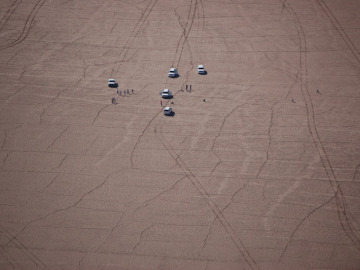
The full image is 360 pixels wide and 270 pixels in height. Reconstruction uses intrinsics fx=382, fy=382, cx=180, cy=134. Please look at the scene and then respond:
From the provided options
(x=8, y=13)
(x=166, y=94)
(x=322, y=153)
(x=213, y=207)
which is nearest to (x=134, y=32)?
(x=166, y=94)

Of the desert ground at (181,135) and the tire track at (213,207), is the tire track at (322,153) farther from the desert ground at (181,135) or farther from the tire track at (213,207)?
the tire track at (213,207)

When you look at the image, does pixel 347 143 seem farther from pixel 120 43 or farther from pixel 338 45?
pixel 120 43

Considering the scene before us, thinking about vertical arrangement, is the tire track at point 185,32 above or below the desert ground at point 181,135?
above

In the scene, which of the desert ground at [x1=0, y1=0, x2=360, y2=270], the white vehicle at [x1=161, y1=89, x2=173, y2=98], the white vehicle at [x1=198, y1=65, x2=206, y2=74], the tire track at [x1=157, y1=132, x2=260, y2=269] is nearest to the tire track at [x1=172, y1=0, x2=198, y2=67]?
the desert ground at [x1=0, y1=0, x2=360, y2=270]

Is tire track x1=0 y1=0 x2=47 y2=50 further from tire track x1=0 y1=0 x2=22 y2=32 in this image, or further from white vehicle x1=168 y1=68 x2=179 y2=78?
white vehicle x1=168 y1=68 x2=179 y2=78

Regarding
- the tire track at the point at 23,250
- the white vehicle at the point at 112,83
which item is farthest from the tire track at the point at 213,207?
the tire track at the point at 23,250

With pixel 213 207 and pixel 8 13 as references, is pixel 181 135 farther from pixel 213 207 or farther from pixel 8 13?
pixel 8 13
